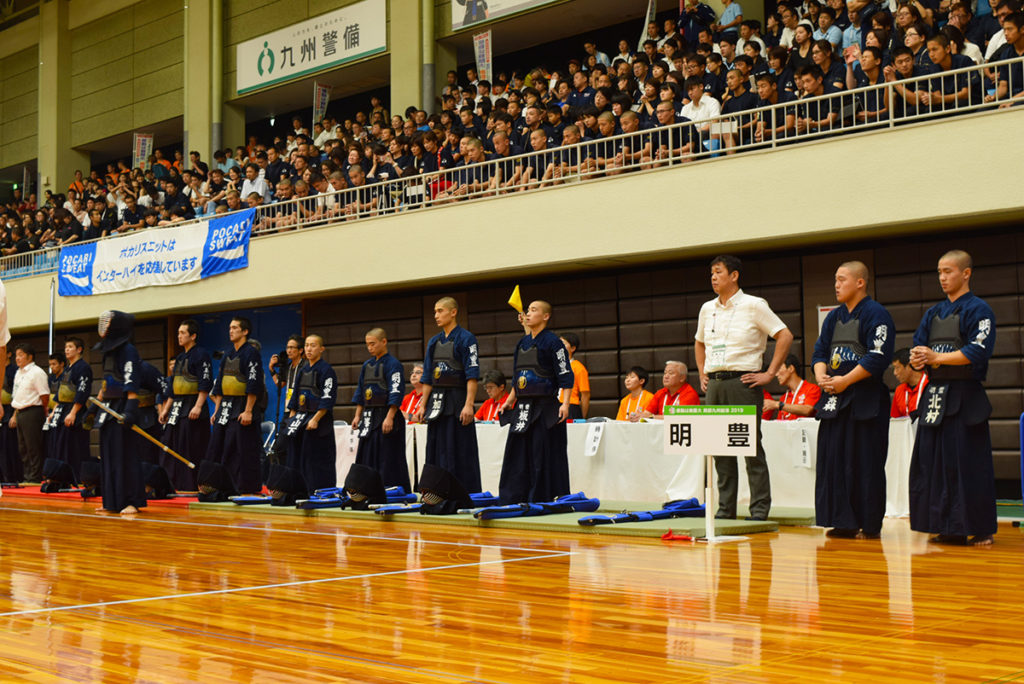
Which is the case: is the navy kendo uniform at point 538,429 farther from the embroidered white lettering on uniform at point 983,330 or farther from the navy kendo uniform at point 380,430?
the embroidered white lettering on uniform at point 983,330

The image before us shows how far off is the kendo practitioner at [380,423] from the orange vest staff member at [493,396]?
4.53ft

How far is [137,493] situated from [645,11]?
36.3ft

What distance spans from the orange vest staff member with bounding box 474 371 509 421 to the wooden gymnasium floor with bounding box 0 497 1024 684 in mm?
4653

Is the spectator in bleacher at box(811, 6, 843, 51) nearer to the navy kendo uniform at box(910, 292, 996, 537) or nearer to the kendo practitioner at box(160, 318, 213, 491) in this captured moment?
the navy kendo uniform at box(910, 292, 996, 537)

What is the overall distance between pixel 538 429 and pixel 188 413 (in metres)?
4.94

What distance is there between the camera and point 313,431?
34.8 ft

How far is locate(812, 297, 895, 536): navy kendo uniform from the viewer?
21.6 feet

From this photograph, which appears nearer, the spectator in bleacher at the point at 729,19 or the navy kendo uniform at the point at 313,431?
the navy kendo uniform at the point at 313,431

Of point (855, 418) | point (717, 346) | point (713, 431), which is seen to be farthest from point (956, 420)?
point (717, 346)

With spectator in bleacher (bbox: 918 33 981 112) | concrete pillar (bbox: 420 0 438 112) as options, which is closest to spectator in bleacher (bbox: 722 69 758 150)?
spectator in bleacher (bbox: 918 33 981 112)

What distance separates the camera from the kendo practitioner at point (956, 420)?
6.18m

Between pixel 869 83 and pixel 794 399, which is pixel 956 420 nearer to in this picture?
pixel 794 399

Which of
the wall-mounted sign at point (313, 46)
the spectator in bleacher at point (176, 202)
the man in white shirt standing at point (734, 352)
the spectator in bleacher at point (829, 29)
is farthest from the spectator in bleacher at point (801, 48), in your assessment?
the spectator in bleacher at point (176, 202)

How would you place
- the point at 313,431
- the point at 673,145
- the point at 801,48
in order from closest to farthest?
the point at 313,431 → the point at 801,48 → the point at 673,145
